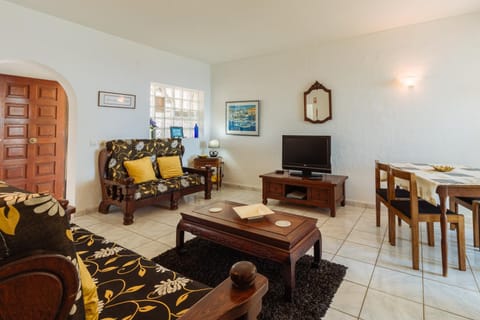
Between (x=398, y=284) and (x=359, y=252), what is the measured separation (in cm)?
53

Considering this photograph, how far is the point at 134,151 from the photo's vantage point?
154 inches

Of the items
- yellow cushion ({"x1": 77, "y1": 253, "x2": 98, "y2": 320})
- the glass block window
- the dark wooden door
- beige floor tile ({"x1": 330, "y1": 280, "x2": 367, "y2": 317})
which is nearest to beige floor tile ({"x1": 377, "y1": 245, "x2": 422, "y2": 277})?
beige floor tile ({"x1": 330, "y1": 280, "x2": 367, "y2": 317})

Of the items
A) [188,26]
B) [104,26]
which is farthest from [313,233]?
[104,26]

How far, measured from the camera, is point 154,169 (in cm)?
411

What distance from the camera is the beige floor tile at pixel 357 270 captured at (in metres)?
2.02

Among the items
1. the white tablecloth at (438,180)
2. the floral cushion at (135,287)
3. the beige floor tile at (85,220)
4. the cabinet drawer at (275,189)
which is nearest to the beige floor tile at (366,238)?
the white tablecloth at (438,180)

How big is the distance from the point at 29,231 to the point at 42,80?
500 centimetres

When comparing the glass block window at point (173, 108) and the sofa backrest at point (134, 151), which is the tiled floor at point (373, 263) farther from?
the glass block window at point (173, 108)

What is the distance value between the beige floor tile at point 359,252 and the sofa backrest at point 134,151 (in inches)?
118

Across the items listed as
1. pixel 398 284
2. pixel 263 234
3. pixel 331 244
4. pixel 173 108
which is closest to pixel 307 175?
pixel 331 244

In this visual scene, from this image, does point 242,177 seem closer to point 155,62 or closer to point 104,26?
point 155,62

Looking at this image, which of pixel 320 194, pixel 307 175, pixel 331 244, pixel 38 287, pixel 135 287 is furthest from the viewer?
pixel 307 175

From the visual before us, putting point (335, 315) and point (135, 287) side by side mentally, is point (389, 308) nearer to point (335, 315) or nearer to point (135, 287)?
point (335, 315)

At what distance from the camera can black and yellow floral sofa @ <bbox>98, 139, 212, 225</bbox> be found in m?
3.32
